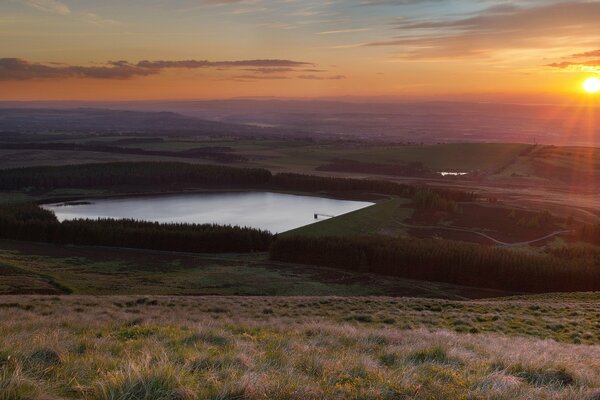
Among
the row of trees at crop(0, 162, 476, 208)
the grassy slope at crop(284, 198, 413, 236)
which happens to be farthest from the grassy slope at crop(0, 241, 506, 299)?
the row of trees at crop(0, 162, 476, 208)

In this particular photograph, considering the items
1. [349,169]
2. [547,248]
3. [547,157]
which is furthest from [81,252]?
Answer: [547,157]

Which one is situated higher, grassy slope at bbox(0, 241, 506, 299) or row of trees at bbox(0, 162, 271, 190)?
row of trees at bbox(0, 162, 271, 190)

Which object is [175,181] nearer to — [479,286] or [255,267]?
[255,267]

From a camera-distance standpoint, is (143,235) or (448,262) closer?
(448,262)

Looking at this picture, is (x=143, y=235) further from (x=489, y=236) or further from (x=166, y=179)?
(x=166, y=179)

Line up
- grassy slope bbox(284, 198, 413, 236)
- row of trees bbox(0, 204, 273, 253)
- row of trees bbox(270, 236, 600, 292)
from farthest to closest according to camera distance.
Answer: grassy slope bbox(284, 198, 413, 236)
row of trees bbox(0, 204, 273, 253)
row of trees bbox(270, 236, 600, 292)

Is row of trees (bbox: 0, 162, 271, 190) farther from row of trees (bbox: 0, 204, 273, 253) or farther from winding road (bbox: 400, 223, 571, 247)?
winding road (bbox: 400, 223, 571, 247)

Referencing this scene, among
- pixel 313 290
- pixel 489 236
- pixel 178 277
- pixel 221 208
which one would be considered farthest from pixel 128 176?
pixel 313 290
